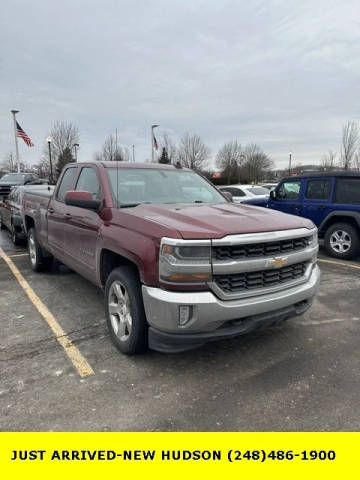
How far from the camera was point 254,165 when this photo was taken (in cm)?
5334

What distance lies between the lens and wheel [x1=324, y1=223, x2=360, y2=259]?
7316 mm

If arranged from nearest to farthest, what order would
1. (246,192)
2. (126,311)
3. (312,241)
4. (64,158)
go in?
(126,311) → (312,241) → (246,192) → (64,158)

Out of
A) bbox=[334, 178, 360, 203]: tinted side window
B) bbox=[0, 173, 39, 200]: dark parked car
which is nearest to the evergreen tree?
bbox=[0, 173, 39, 200]: dark parked car

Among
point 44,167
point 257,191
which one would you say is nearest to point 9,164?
point 44,167

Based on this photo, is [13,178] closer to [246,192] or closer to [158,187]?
[246,192]

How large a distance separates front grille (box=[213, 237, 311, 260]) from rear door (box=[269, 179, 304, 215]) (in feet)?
18.1

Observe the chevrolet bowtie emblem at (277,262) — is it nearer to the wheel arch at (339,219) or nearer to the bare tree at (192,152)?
the wheel arch at (339,219)

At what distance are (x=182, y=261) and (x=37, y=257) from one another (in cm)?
436

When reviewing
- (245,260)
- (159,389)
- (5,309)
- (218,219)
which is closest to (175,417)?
(159,389)

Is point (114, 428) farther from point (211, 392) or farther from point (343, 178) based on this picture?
point (343, 178)

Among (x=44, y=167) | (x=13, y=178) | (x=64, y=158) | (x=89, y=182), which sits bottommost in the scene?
(x=13, y=178)

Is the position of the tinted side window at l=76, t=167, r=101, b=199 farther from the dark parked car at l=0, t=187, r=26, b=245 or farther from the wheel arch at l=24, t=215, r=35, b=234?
the dark parked car at l=0, t=187, r=26, b=245

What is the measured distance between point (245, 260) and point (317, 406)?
122 centimetres

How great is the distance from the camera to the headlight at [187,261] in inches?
104
